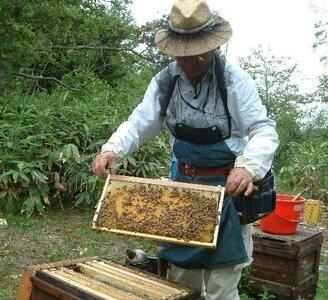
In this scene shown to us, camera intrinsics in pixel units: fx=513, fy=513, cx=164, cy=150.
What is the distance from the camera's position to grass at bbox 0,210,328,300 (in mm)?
4875

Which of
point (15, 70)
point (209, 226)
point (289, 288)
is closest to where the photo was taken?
point (209, 226)

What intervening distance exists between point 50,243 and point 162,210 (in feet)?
9.90

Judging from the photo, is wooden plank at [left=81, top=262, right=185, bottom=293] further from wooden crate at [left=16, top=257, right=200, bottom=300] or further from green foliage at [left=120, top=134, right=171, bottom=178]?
green foliage at [left=120, top=134, right=171, bottom=178]

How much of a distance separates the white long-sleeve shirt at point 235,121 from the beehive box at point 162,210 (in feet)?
0.77

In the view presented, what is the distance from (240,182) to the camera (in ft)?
8.23

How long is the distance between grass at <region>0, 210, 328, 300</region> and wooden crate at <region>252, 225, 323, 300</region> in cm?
30

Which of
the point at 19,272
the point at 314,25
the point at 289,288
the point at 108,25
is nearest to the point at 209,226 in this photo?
the point at 289,288

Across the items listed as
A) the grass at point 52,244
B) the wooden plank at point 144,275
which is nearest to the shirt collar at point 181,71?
the wooden plank at point 144,275

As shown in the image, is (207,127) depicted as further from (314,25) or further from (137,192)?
(314,25)

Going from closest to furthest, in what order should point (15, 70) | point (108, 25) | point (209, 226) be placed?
point (209, 226) → point (15, 70) → point (108, 25)

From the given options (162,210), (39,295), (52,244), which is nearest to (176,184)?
(162,210)

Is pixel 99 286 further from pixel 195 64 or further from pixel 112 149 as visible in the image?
pixel 195 64

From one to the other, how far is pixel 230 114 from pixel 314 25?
62.7 feet

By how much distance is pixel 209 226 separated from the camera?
2.71 m
